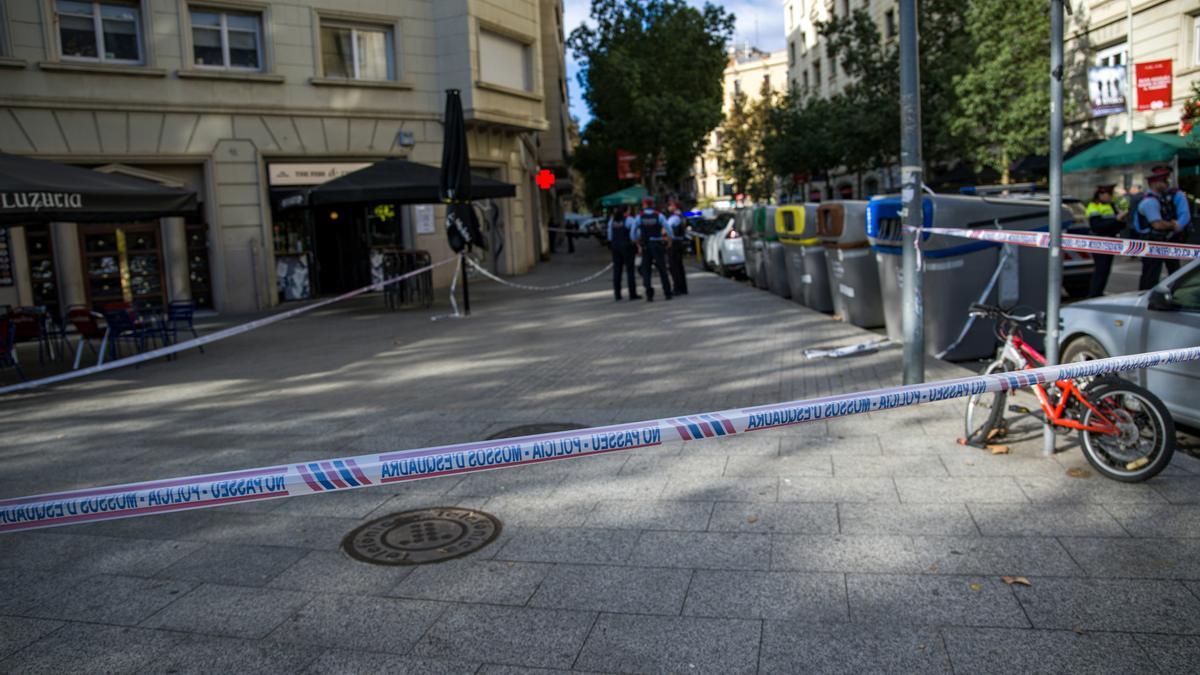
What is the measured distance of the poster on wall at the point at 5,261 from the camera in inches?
623

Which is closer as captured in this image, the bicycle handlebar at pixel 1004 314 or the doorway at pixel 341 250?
the bicycle handlebar at pixel 1004 314

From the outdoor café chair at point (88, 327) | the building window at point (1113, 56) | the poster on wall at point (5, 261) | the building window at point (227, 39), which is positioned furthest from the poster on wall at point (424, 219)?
the building window at point (1113, 56)

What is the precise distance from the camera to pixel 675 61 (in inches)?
1468

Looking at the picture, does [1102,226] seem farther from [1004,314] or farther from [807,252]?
[1004,314]

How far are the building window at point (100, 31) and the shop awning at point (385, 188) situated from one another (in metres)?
5.01

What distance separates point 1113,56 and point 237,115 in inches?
914

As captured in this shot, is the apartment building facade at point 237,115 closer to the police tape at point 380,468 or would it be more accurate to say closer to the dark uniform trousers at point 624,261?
the dark uniform trousers at point 624,261

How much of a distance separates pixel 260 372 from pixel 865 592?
→ 26.7 feet

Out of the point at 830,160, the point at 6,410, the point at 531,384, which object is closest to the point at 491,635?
the point at 531,384

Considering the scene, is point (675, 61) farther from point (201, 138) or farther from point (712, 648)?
point (712, 648)

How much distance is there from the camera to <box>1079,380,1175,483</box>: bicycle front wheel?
4672 millimetres

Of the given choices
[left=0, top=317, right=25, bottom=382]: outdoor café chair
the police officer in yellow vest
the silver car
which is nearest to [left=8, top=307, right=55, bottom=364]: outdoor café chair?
[left=0, top=317, right=25, bottom=382]: outdoor café chair

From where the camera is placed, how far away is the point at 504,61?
74.8 feet

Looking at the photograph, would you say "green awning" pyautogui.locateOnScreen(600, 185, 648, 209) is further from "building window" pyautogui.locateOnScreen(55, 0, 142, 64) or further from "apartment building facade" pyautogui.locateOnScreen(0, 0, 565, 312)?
"building window" pyautogui.locateOnScreen(55, 0, 142, 64)
